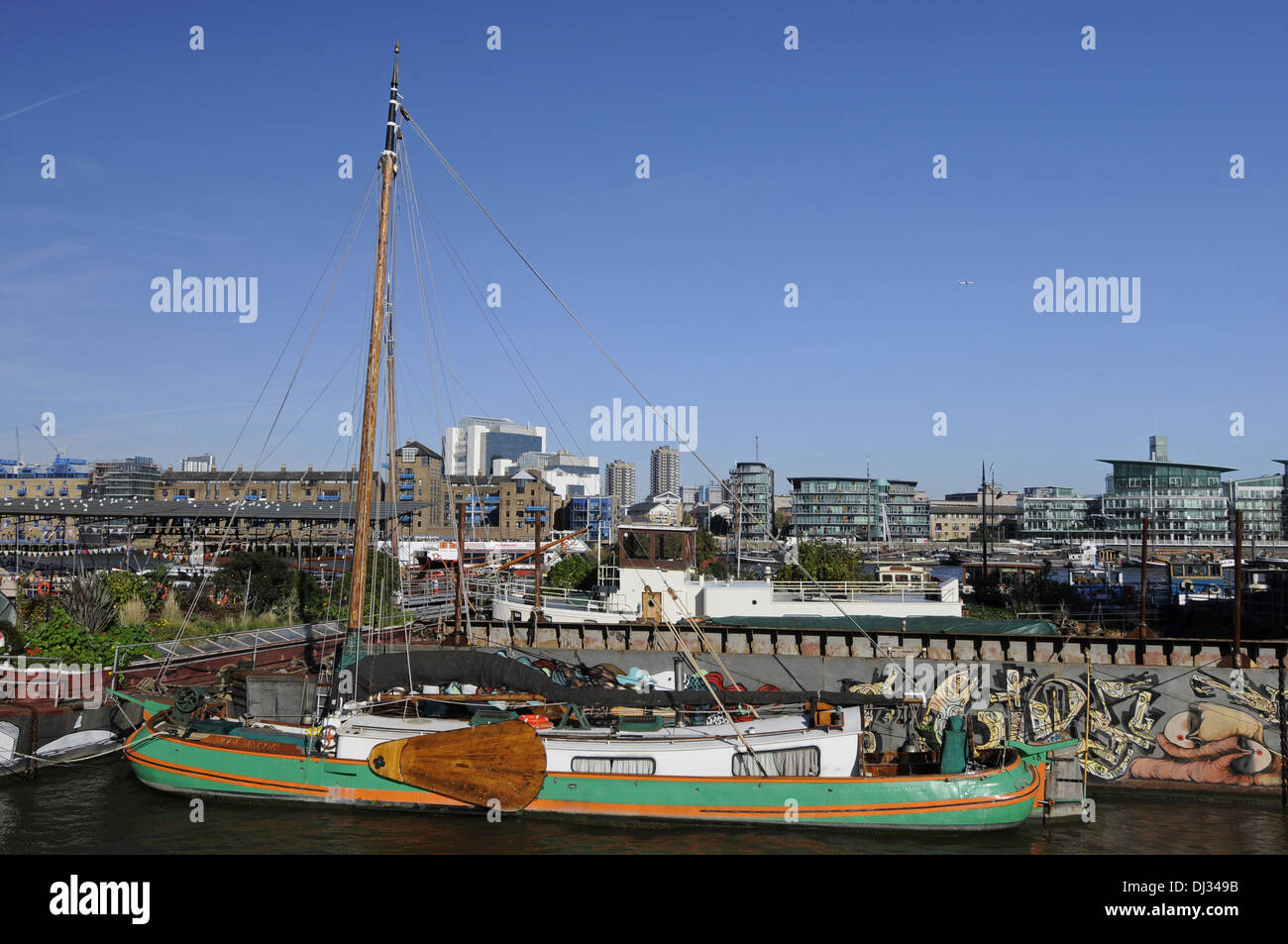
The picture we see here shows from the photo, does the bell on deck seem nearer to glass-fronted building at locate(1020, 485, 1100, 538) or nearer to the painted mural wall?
the painted mural wall

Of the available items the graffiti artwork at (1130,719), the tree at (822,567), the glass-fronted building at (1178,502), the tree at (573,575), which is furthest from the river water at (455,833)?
the glass-fronted building at (1178,502)

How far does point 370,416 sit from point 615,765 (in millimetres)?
12734

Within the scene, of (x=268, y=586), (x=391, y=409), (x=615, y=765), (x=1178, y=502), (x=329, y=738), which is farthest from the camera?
(x=1178, y=502)

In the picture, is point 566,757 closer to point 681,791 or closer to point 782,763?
point 681,791

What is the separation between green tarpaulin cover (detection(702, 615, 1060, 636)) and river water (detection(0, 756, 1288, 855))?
10.1 m

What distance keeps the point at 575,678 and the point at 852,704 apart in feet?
30.2

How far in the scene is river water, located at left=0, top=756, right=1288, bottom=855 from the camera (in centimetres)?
2048

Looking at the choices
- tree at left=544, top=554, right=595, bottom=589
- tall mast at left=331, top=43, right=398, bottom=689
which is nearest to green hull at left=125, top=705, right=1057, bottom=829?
tall mast at left=331, top=43, right=398, bottom=689

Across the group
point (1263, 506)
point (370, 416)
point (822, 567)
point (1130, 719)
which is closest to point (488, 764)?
point (370, 416)

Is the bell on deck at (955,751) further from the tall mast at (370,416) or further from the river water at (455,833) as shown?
the tall mast at (370,416)

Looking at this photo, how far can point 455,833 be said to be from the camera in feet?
70.8
